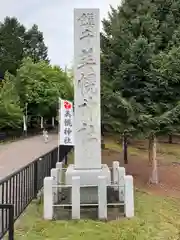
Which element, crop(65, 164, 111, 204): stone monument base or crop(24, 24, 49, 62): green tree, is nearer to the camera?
crop(65, 164, 111, 204): stone monument base

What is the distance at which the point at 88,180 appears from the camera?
30.9ft

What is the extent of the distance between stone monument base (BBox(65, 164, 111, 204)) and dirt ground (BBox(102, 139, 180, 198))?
404cm

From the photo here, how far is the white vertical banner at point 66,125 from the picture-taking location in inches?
457

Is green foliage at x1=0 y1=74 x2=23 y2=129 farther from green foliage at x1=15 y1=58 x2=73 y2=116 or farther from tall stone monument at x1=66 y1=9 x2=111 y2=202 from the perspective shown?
tall stone monument at x1=66 y1=9 x2=111 y2=202

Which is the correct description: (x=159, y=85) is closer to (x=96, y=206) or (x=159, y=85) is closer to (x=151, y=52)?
(x=151, y=52)

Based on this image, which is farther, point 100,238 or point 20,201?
point 20,201

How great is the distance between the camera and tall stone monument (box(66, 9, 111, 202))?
9.77 meters

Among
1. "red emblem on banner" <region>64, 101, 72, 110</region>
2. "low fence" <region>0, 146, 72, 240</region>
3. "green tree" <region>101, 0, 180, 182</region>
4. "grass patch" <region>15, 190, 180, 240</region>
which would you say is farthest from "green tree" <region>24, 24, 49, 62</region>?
"grass patch" <region>15, 190, 180, 240</region>

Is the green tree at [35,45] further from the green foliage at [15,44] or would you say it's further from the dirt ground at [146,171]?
the dirt ground at [146,171]

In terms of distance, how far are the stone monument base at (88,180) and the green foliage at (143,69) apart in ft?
16.3

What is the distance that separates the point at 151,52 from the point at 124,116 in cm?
268

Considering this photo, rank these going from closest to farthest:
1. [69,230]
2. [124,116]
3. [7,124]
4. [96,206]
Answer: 1. [69,230]
2. [96,206]
3. [124,116]
4. [7,124]

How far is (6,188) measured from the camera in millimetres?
6484

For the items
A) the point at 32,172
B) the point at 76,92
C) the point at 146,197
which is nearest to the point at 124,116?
the point at 146,197
